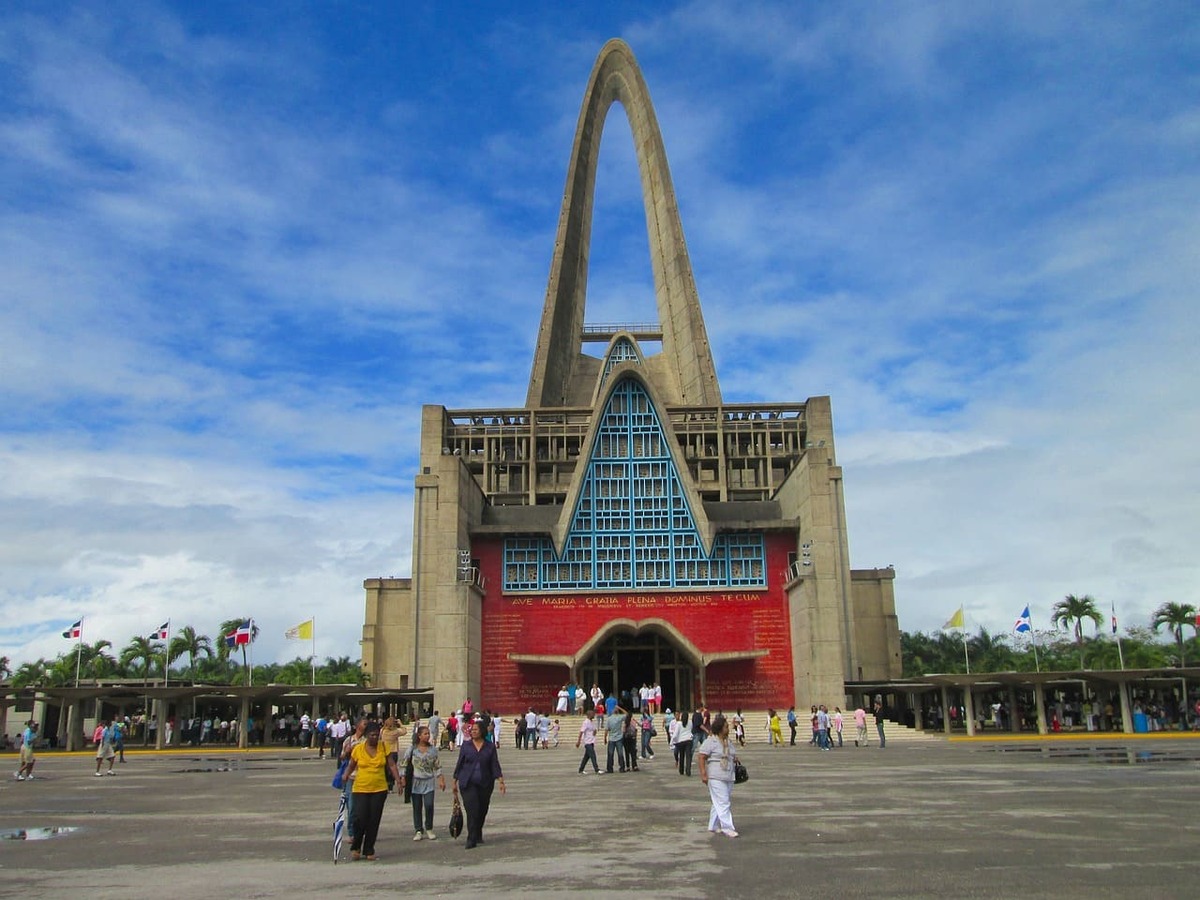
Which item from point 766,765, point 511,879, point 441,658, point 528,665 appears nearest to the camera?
point 511,879

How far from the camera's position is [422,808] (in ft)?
37.6

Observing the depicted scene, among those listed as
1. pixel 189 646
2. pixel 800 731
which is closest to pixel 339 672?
pixel 189 646

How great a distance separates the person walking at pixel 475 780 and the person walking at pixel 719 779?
7.57 ft

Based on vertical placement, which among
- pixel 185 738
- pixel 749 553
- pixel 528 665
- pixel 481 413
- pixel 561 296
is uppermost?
pixel 561 296

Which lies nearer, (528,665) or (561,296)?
(528,665)

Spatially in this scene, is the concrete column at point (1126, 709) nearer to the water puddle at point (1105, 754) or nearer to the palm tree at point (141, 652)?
the water puddle at point (1105, 754)

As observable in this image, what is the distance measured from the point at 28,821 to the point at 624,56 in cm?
8099

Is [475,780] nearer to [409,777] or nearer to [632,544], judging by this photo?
[409,777]

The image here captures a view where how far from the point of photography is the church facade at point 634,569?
40906 millimetres

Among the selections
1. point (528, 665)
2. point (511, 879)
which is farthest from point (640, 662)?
point (511, 879)

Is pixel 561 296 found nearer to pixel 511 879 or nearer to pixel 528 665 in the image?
pixel 528 665

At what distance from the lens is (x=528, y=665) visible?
42594 millimetres

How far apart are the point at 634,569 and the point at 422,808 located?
3303cm

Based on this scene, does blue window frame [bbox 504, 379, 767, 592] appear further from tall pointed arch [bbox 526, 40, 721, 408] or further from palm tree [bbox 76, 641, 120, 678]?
palm tree [bbox 76, 641, 120, 678]
